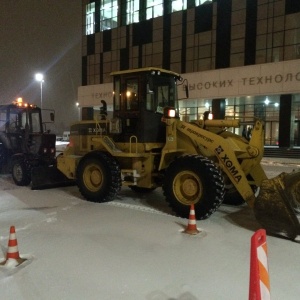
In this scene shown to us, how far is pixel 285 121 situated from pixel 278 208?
2312cm

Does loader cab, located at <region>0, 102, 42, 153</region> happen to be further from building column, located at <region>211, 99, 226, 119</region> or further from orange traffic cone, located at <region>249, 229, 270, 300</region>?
building column, located at <region>211, 99, 226, 119</region>

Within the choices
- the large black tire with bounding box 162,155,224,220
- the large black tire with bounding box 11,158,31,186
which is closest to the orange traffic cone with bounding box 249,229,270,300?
the large black tire with bounding box 162,155,224,220

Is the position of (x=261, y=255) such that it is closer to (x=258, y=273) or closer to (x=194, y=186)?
(x=258, y=273)

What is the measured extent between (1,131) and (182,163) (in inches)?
327

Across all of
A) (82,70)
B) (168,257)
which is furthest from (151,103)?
(82,70)

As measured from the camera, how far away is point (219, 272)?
438cm

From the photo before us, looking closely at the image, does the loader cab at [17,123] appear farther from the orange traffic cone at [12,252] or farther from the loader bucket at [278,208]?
the loader bucket at [278,208]

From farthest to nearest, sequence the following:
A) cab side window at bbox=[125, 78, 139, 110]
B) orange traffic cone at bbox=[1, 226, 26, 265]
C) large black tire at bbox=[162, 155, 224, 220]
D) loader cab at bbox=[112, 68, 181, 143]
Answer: cab side window at bbox=[125, 78, 139, 110] < loader cab at bbox=[112, 68, 181, 143] < large black tire at bbox=[162, 155, 224, 220] < orange traffic cone at bbox=[1, 226, 26, 265]

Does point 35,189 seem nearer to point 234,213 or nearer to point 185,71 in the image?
point 234,213

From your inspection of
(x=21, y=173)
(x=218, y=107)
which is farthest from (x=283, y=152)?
(x=21, y=173)

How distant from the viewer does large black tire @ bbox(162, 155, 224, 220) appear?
6461mm

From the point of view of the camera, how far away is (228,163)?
21.9 ft

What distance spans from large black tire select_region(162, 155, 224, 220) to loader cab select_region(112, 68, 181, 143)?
133 cm

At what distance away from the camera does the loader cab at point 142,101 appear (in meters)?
7.82
